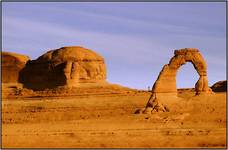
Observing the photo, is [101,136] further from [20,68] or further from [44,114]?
[20,68]

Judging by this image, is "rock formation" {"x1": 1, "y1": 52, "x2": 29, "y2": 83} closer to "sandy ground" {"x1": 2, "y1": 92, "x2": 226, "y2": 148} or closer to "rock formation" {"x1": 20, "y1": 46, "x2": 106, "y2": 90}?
"rock formation" {"x1": 20, "y1": 46, "x2": 106, "y2": 90}

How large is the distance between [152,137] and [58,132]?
6205 mm

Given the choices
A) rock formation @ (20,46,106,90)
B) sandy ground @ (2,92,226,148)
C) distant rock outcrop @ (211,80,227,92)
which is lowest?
sandy ground @ (2,92,226,148)

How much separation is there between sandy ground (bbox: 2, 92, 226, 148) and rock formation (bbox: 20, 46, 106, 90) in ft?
41.9

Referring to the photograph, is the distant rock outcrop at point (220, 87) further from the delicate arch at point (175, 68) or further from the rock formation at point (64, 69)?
the delicate arch at point (175, 68)

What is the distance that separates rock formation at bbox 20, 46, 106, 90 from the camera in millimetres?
64812

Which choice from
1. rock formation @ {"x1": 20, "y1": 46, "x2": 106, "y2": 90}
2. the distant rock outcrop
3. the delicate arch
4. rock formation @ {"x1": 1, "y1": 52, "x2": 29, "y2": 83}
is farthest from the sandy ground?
rock formation @ {"x1": 1, "y1": 52, "x2": 29, "y2": 83}

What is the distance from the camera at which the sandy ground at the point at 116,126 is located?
35844 mm

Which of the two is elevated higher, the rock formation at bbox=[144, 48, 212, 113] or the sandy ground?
the rock formation at bbox=[144, 48, 212, 113]

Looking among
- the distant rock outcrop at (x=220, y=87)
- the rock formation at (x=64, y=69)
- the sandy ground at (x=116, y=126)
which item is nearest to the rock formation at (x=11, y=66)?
the rock formation at (x=64, y=69)

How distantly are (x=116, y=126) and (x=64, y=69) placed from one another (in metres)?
25.7

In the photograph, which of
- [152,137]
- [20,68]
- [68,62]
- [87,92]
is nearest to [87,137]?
[152,137]

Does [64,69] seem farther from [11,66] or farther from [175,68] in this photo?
[175,68]

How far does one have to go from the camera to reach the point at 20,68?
7169 centimetres
